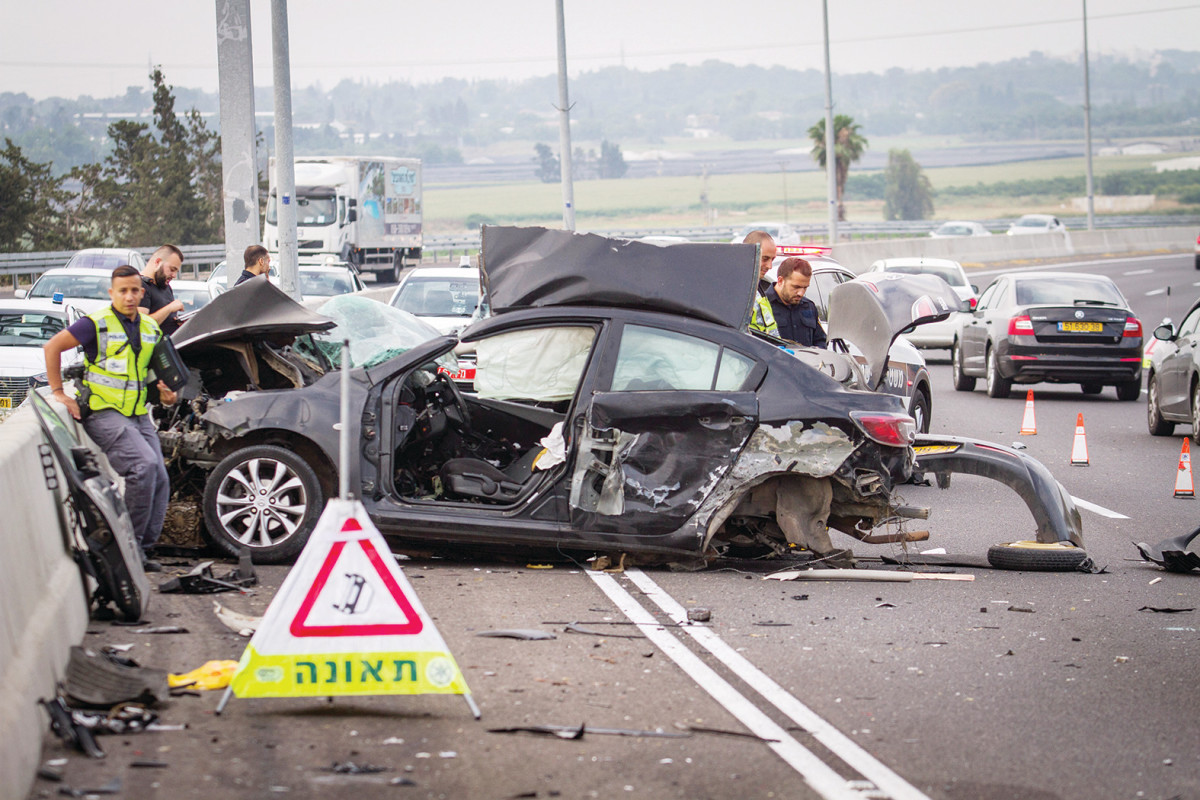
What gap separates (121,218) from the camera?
4600cm

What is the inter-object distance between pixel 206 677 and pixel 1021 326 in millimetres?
15453

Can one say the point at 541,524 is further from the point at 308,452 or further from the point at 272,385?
the point at 272,385

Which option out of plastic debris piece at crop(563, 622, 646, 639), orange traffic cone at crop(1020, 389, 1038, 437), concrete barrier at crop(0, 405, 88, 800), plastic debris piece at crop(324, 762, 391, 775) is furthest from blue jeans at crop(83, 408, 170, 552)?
orange traffic cone at crop(1020, 389, 1038, 437)

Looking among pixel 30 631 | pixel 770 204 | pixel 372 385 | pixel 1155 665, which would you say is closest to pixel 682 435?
pixel 372 385

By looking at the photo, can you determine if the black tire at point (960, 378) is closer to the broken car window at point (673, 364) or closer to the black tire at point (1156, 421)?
the black tire at point (1156, 421)

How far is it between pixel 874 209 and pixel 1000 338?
140257 millimetres

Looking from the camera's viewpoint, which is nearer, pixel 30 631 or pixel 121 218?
pixel 30 631

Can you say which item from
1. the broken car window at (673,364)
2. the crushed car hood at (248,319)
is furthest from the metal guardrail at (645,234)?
the broken car window at (673,364)

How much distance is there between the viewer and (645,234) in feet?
202

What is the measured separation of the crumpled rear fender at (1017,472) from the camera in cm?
860

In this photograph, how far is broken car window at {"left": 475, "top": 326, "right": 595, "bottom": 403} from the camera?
7.96m

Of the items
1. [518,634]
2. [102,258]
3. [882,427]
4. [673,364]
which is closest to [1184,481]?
[882,427]

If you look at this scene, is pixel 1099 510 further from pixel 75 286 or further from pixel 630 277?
pixel 75 286

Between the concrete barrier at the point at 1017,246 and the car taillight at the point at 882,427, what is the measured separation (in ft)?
118
